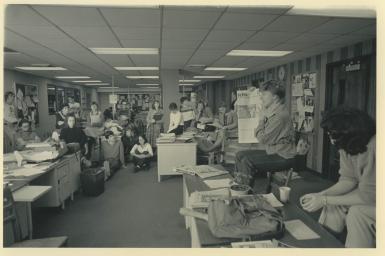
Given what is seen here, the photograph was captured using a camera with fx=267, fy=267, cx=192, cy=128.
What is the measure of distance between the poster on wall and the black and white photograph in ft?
0.06

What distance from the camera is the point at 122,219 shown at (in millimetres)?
2990

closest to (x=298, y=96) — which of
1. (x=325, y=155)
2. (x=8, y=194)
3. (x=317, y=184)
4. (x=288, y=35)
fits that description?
(x=325, y=155)

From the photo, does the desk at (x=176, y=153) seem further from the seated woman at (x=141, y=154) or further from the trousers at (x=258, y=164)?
the trousers at (x=258, y=164)

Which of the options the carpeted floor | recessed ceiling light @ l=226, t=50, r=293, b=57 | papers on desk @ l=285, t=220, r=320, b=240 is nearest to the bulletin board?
recessed ceiling light @ l=226, t=50, r=293, b=57

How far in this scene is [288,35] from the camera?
3289 millimetres

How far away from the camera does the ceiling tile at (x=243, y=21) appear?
2.50 meters

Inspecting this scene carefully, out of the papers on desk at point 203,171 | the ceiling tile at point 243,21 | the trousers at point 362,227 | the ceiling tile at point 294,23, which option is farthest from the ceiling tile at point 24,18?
the trousers at point 362,227

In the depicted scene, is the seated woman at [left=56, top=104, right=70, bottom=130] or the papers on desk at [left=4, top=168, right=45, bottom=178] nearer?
the papers on desk at [left=4, top=168, right=45, bottom=178]

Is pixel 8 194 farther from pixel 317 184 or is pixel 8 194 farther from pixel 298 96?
pixel 298 96

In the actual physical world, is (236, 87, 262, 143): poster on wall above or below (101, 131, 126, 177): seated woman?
above

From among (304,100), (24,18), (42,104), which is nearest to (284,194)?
(24,18)

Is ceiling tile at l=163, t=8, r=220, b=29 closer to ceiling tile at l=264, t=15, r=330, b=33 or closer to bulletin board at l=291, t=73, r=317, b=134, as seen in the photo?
ceiling tile at l=264, t=15, r=330, b=33

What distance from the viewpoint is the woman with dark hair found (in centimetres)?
117

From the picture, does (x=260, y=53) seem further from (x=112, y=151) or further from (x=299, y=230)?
(x=299, y=230)
